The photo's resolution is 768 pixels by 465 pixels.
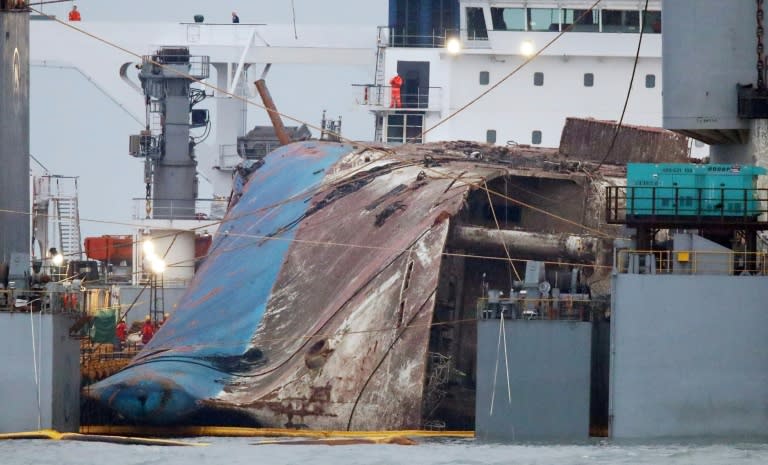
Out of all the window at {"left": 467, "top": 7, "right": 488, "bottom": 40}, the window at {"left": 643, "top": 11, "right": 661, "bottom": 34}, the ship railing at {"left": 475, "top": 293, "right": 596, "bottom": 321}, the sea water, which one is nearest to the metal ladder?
the window at {"left": 467, "top": 7, "right": 488, "bottom": 40}

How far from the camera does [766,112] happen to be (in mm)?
34750

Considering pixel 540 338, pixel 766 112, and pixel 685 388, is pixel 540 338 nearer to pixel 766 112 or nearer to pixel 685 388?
pixel 685 388

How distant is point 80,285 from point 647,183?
893cm

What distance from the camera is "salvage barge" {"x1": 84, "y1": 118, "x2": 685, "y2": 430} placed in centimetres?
3597

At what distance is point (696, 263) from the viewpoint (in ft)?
110

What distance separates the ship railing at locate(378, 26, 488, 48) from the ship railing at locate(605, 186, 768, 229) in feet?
51.3

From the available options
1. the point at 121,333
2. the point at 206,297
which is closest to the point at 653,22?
the point at 121,333

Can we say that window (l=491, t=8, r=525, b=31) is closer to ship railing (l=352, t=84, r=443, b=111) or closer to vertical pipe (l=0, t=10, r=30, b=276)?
ship railing (l=352, t=84, r=443, b=111)

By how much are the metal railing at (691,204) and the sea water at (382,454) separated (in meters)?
3.73

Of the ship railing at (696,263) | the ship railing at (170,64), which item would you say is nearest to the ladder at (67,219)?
the ship railing at (170,64)

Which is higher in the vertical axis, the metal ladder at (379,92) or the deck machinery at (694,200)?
the metal ladder at (379,92)

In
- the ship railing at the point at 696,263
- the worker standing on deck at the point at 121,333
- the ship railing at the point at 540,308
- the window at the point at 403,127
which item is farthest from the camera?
the window at the point at 403,127

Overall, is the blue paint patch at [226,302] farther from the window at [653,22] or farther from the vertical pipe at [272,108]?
the window at [653,22]

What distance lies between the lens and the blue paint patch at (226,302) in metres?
36.2
